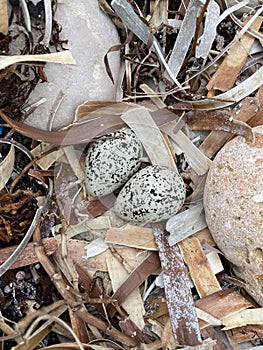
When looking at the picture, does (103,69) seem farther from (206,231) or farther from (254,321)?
(254,321)

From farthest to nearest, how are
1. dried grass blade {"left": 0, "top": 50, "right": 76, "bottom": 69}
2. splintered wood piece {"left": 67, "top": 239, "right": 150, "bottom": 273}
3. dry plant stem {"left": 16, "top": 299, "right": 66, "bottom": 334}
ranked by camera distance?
splintered wood piece {"left": 67, "top": 239, "right": 150, "bottom": 273}, dried grass blade {"left": 0, "top": 50, "right": 76, "bottom": 69}, dry plant stem {"left": 16, "top": 299, "right": 66, "bottom": 334}

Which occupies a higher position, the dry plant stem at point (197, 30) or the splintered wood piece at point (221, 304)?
the dry plant stem at point (197, 30)

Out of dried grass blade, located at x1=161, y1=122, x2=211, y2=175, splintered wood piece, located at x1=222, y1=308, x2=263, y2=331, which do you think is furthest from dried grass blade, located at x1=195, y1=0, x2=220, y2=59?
splintered wood piece, located at x1=222, y1=308, x2=263, y2=331

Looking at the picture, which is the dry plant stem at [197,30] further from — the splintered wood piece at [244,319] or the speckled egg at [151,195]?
the splintered wood piece at [244,319]

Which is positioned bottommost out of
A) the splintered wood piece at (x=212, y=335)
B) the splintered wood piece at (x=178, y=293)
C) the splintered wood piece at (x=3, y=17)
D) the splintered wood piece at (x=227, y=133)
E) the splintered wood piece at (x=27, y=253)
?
the splintered wood piece at (x=212, y=335)

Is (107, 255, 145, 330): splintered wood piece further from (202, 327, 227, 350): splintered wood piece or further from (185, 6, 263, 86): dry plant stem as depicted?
(185, 6, 263, 86): dry plant stem

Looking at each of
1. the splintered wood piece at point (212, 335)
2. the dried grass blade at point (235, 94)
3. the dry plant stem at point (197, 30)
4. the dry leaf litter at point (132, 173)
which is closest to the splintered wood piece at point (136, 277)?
the dry leaf litter at point (132, 173)

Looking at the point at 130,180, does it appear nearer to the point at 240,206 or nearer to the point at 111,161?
the point at 111,161
